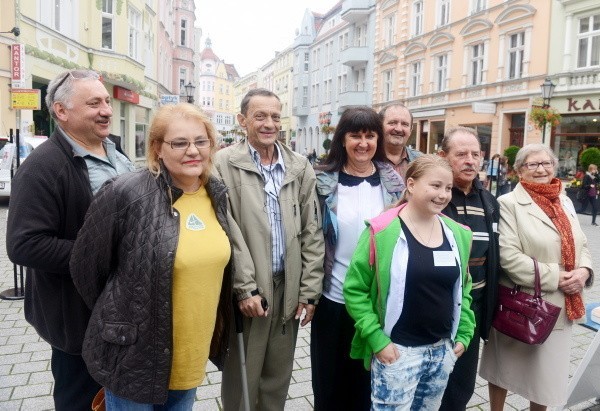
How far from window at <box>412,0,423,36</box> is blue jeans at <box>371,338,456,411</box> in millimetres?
29335

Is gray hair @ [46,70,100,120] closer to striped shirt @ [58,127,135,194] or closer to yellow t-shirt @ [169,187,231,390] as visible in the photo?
striped shirt @ [58,127,135,194]

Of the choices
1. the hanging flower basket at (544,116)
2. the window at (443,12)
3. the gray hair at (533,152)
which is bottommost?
the gray hair at (533,152)

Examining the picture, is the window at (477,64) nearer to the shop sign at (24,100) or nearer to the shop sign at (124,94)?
the shop sign at (124,94)

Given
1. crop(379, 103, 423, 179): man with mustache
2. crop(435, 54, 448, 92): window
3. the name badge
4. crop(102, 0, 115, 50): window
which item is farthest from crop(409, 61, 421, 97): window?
the name badge

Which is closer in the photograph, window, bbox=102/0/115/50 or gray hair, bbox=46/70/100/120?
gray hair, bbox=46/70/100/120

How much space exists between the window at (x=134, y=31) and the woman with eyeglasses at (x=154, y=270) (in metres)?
21.3

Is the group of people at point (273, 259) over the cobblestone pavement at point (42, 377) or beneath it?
over

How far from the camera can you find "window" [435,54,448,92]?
2675 cm

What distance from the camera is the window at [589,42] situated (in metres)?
18.1

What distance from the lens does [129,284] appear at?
199cm

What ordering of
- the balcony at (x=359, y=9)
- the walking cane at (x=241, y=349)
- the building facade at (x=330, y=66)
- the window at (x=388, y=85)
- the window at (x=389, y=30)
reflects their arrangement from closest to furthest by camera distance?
1. the walking cane at (x=241, y=349)
2. the window at (x=389, y=30)
3. the window at (x=388, y=85)
4. the balcony at (x=359, y=9)
5. the building facade at (x=330, y=66)

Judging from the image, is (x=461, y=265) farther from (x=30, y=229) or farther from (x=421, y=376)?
(x=30, y=229)

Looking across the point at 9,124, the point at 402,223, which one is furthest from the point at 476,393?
the point at 9,124

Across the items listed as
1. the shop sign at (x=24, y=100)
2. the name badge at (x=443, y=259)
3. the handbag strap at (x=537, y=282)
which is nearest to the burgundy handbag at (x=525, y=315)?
the handbag strap at (x=537, y=282)
